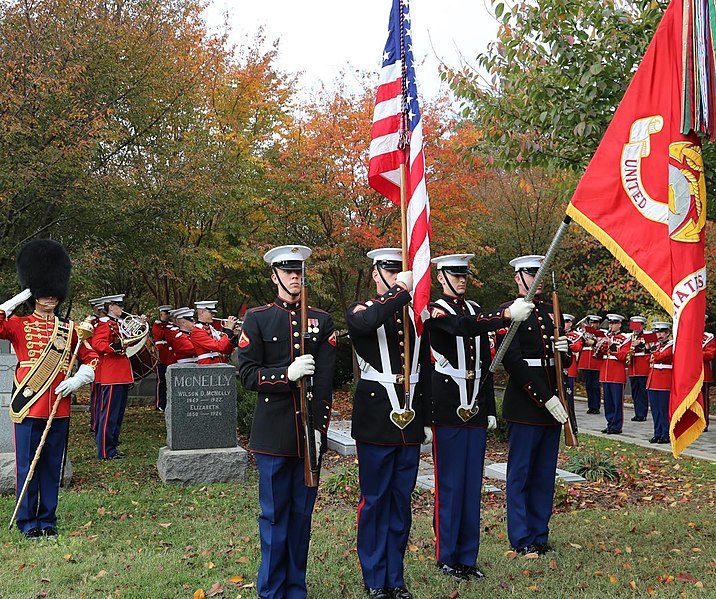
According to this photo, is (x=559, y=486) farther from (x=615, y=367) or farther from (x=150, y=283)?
(x=150, y=283)

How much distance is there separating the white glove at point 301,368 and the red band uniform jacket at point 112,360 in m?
6.77

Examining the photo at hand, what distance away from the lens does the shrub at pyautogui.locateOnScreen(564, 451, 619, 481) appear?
28.7ft

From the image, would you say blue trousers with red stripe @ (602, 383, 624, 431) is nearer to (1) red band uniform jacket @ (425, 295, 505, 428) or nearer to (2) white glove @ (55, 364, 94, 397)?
(1) red band uniform jacket @ (425, 295, 505, 428)

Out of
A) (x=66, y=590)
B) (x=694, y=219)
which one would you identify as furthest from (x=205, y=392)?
(x=694, y=219)

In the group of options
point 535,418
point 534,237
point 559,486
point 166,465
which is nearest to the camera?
point 535,418

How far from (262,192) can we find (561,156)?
832cm

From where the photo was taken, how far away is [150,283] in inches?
742

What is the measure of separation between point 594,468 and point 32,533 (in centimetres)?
615

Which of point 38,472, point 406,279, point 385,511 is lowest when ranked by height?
point 38,472

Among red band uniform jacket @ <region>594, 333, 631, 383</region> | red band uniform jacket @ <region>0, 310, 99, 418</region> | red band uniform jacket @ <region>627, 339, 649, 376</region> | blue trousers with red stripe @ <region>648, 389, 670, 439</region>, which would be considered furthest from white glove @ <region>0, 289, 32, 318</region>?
red band uniform jacket @ <region>627, 339, 649, 376</region>

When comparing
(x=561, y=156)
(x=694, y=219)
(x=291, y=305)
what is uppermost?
(x=561, y=156)

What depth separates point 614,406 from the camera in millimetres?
13875

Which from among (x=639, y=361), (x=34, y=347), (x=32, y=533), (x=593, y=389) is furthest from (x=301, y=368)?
(x=593, y=389)

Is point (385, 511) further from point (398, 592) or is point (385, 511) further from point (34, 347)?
point (34, 347)
